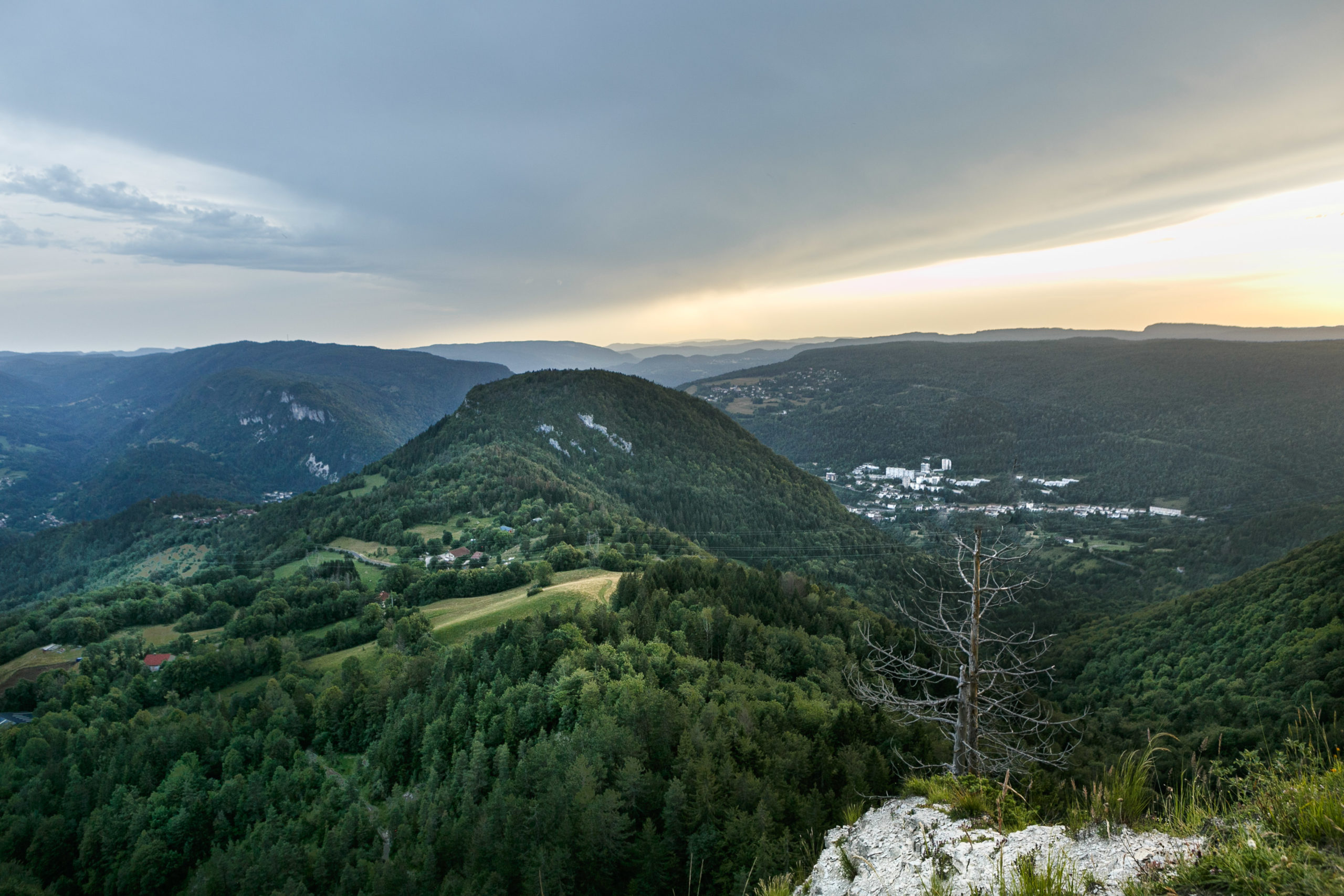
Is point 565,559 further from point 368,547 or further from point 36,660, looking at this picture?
point 36,660

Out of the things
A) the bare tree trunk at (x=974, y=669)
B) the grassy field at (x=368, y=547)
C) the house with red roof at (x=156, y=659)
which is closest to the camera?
the bare tree trunk at (x=974, y=669)

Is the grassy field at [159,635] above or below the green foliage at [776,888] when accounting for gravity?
below

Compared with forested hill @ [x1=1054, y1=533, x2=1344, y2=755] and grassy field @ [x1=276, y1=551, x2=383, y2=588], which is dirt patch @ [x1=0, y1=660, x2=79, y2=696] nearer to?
grassy field @ [x1=276, y1=551, x2=383, y2=588]

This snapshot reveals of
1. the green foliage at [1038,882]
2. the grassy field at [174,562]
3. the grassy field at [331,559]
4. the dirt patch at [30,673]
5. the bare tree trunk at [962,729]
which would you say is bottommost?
the grassy field at [174,562]

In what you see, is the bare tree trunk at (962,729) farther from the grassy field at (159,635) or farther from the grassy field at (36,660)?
the grassy field at (36,660)

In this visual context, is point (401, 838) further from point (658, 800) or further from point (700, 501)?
point (700, 501)

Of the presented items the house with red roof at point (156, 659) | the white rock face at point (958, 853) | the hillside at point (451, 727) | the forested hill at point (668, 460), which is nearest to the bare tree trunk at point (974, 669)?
the white rock face at point (958, 853)

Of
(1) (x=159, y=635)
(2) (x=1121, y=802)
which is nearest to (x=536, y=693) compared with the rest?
(2) (x=1121, y=802)
